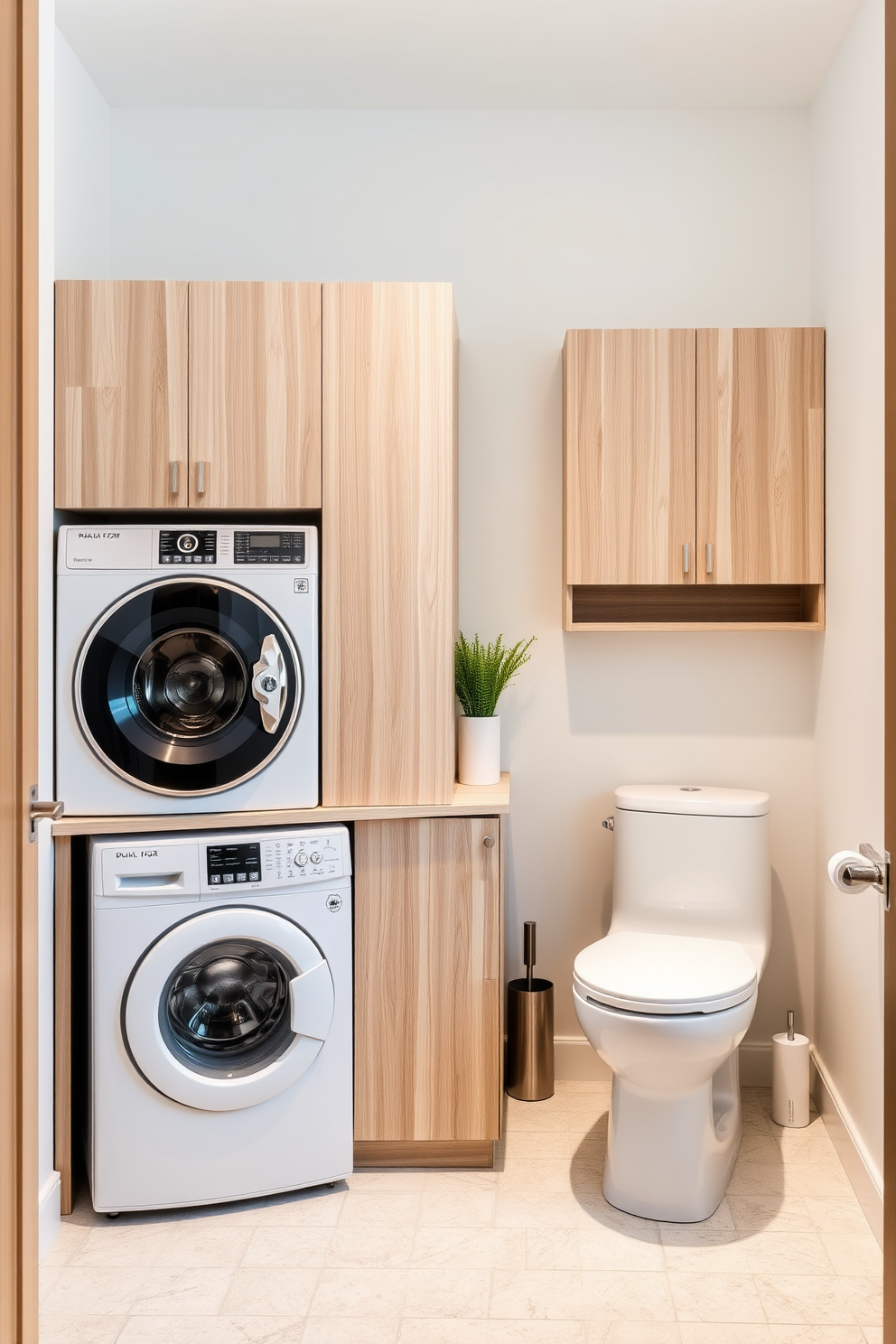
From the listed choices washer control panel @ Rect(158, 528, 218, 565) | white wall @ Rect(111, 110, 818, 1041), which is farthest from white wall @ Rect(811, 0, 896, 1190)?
washer control panel @ Rect(158, 528, 218, 565)

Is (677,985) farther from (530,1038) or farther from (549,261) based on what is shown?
(549,261)

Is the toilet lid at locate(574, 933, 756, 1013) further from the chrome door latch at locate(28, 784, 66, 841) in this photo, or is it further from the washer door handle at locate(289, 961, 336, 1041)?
the chrome door latch at locate(28, 784, 66, 841)

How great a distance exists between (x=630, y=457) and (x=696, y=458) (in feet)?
0.56

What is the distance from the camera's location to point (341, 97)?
274cm

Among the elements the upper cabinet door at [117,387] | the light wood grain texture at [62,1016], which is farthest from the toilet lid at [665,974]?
the upper cabinet door at [117,387]

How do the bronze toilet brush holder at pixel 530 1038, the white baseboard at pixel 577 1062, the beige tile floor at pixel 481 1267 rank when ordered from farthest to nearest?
the white baseboard at pixel 577 1062, the bronze toilet brush holder at pixel 530 1038, the beige tile floor at pixel 481 1267

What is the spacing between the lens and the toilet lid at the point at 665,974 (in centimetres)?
205

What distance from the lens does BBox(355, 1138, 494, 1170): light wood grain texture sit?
7.75 ft

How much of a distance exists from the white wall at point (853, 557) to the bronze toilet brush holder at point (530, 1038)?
744 mm

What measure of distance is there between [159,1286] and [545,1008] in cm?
118

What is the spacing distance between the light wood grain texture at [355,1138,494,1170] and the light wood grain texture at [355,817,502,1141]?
54mm

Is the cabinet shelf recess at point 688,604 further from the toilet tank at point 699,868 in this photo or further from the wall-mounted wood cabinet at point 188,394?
the wall-mounted wood cabinet at point 188,394

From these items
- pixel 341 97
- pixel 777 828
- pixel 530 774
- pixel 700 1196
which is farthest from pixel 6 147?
pixel 777 828

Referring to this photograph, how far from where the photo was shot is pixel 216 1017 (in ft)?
7.52
